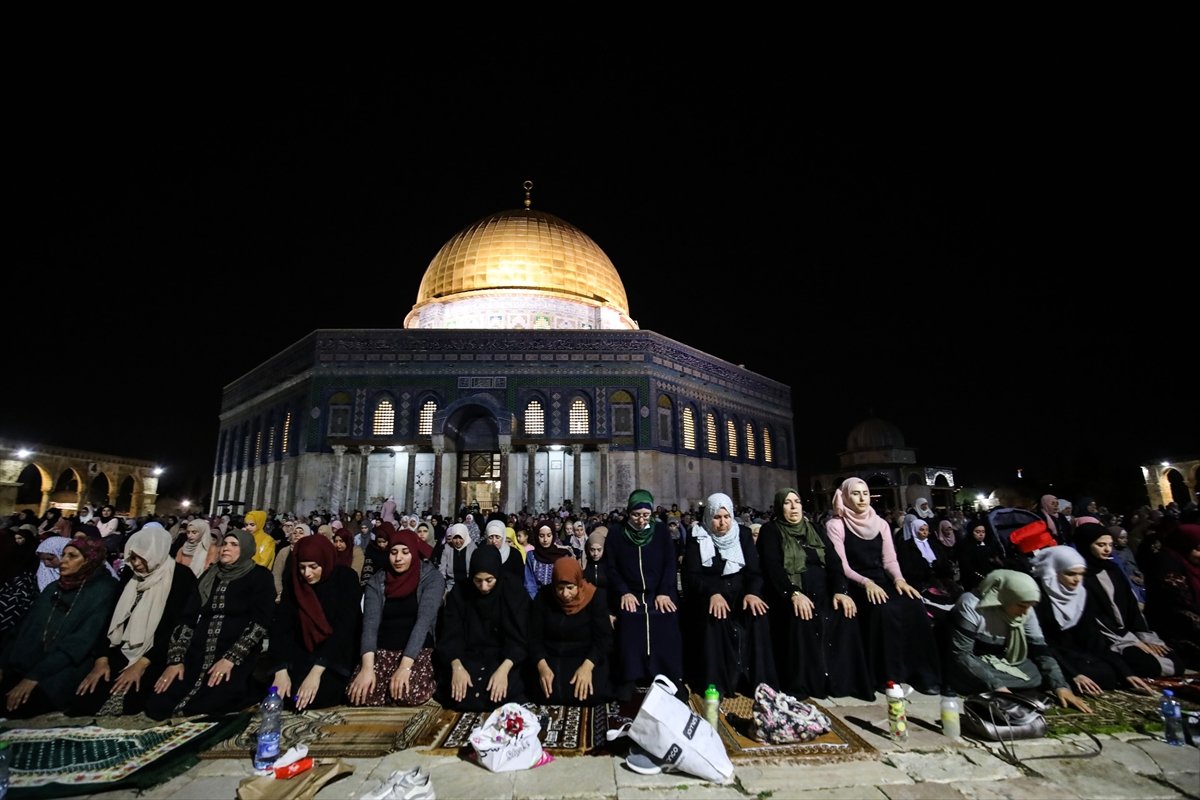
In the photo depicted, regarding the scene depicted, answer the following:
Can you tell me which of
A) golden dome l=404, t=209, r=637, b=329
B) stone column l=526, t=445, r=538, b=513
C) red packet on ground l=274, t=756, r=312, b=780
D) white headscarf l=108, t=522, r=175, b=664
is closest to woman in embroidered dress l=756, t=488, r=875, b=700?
red packet on ground l=274, t=756, r=312, b=780

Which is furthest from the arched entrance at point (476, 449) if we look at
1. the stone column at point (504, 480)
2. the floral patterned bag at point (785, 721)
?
the floral patterned bag at point (785, 721)

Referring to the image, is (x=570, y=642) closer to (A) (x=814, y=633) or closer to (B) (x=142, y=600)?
(A) (x=814, y=633)

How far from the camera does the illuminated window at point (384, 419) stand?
21.6m

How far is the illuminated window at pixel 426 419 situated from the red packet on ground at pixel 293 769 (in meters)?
18.7

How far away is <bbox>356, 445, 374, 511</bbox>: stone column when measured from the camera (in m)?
20.6

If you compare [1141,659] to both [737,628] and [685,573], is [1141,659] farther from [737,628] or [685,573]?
[685,573]

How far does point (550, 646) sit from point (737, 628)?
145cm

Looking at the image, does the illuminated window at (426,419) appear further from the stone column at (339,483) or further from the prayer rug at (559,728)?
the prayer rug at (559,728)

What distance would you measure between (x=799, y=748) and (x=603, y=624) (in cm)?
153

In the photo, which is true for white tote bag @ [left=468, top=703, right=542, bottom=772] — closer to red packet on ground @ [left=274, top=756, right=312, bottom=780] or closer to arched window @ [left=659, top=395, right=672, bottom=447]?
red packet on ground @ [left=274, top=756, right=312, bottom=780]

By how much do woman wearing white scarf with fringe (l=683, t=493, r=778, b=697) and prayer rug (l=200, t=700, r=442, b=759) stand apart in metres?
2.04

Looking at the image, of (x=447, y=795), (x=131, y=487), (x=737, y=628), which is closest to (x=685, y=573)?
(x=737, y=628)

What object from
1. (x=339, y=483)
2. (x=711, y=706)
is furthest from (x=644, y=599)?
(x=339, y=483)

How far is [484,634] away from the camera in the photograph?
4430 millimetres
